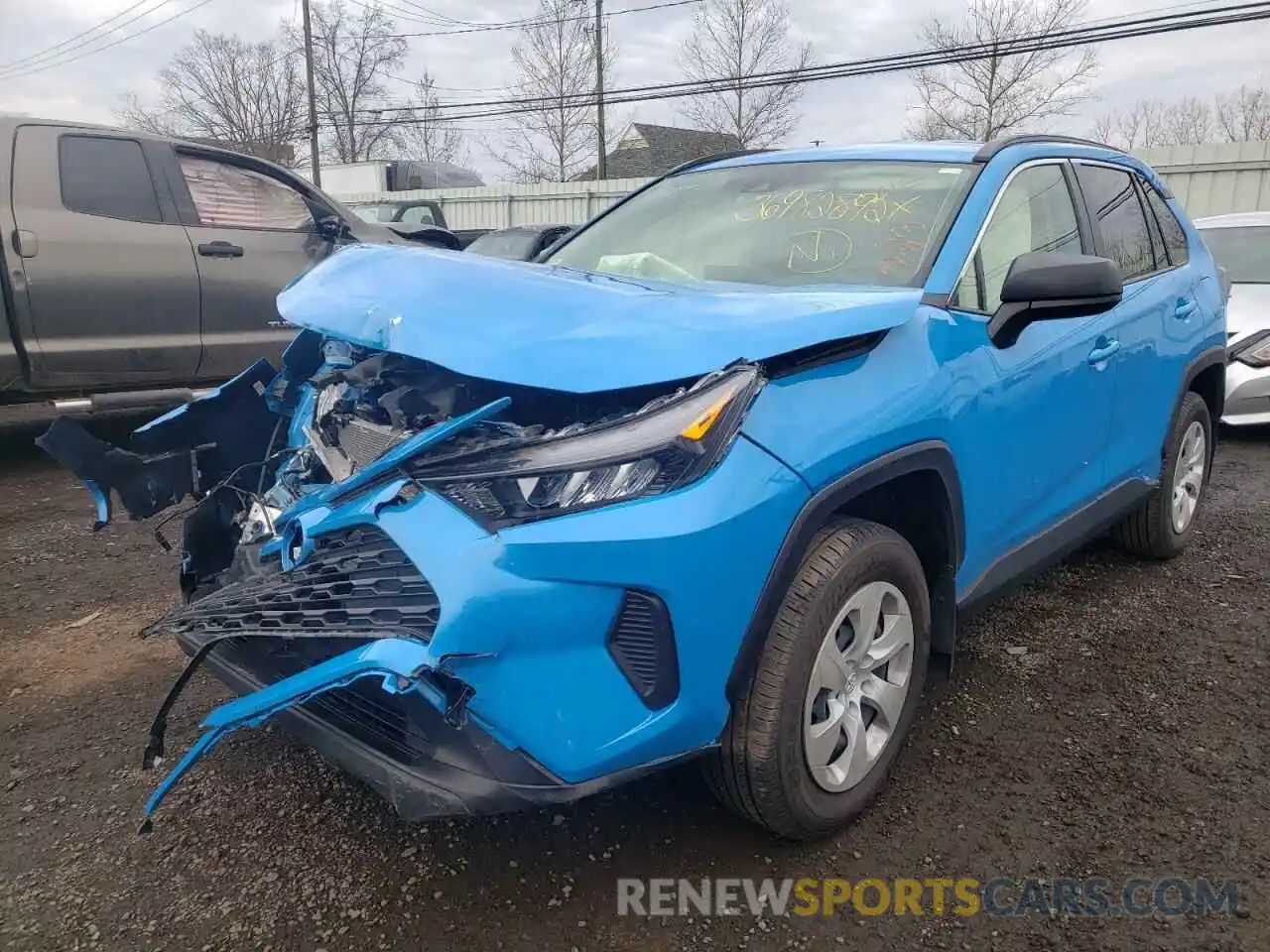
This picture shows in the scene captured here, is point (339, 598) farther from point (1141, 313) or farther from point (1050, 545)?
point (1141, 313)

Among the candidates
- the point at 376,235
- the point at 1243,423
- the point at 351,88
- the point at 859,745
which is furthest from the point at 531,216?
the point at 351,88

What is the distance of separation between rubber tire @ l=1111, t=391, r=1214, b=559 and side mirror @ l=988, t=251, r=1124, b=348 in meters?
1.68

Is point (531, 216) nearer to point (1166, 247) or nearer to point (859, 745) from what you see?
point (1166, 247)

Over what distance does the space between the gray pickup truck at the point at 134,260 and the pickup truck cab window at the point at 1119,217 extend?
3676 mm

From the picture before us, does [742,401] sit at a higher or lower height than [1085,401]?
higher

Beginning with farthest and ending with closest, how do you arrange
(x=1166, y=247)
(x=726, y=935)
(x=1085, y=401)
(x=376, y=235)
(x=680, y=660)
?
(x=376, y=235) < (x=1166, y=247) < (x=1085, y=401) < (x=726, y=935) < (x=680, y=660)

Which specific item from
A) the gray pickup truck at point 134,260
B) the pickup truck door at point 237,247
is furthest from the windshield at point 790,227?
the pickup truck door at point 237,247

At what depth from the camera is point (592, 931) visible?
79.9 inches

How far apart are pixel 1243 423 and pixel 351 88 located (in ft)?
156

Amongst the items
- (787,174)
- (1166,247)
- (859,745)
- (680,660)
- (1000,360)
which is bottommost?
(859,745)

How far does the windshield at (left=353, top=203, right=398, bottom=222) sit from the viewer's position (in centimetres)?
1631

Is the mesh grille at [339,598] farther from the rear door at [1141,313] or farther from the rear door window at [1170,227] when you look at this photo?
the rear door window at [1170,227]

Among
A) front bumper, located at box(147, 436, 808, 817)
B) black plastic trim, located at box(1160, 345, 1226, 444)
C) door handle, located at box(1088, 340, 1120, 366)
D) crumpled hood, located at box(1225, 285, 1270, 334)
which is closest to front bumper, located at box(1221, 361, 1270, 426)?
crumpled hood, located at box(1225, 285, 1270, 334)

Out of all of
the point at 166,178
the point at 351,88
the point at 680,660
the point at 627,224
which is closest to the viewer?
the point at 680,660
